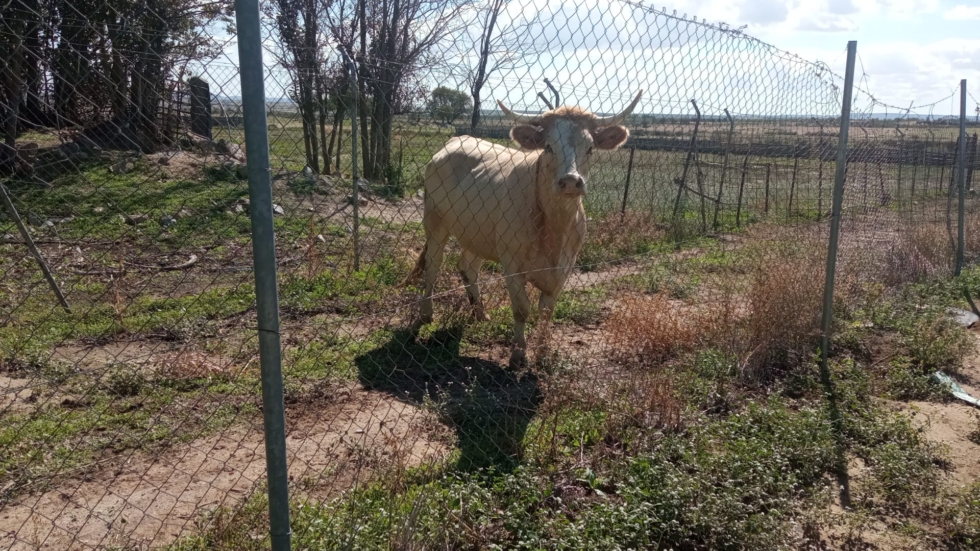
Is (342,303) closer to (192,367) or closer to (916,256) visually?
(192,367)

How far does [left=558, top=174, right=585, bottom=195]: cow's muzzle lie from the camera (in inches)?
175

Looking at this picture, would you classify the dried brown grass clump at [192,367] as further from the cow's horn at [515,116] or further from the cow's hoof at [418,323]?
the cow's horn at [515,116]

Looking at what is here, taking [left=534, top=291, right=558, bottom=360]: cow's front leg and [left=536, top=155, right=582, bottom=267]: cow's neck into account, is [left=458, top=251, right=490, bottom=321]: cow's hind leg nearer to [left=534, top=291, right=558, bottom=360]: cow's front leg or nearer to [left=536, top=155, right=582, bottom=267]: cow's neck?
[left=534, top=291, right=558, bottom=360]: cow's front leg

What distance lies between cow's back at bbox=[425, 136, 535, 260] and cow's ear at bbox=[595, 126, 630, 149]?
699 millimetres

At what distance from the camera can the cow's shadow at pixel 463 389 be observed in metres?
4.20

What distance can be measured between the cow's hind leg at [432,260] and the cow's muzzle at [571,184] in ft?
7.92

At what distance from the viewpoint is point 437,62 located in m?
3.22

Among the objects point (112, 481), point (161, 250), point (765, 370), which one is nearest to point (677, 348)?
point (765, 370)

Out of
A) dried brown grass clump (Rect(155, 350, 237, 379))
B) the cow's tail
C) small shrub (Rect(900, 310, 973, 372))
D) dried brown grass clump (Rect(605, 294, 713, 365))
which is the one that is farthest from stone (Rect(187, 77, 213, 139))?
small shrub (Rect(900, 310, 973, 372))

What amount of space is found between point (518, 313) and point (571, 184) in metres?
1.55

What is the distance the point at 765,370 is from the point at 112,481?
4.89m

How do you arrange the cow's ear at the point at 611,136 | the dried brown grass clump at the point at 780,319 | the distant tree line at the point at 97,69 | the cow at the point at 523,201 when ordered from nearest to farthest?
the distant tree line at the point at 97,69, the cow at the point at 523,201, the cow's ear at the point at 611,136, the dried brown grass clump at the point at 780,319

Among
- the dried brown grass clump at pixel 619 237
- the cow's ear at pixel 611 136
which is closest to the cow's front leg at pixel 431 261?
the cow's ear at pixel 611 136

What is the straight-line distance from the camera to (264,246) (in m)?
2.04
